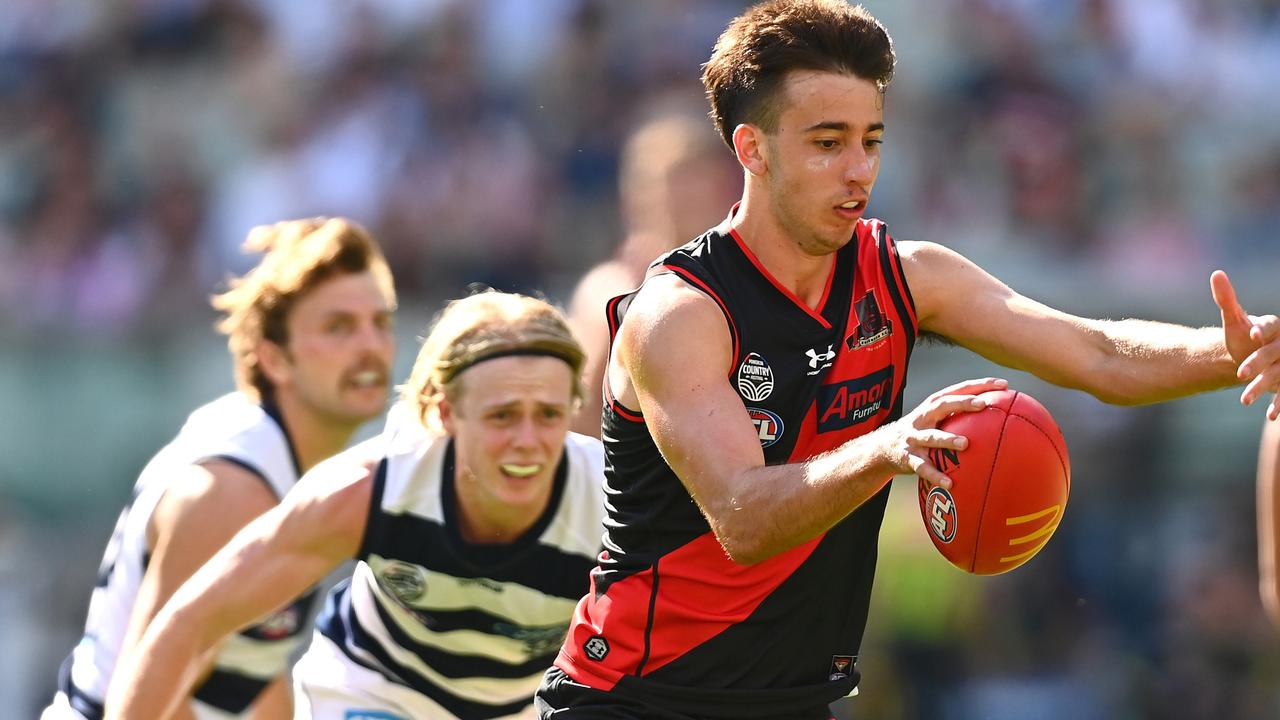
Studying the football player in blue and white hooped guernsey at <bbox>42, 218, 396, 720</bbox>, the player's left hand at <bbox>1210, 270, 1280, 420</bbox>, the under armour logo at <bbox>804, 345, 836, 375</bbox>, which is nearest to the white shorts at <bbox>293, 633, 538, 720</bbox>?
the football player in blue and white hooped guernsey at <bbox>42, 218, 396, 720</bbox>

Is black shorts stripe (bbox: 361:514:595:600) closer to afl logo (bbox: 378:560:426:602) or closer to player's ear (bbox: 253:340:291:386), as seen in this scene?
afl logo (bbox: 378:560:426:602)

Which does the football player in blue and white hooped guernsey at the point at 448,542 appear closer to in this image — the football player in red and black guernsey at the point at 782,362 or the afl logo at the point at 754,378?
the football player in red and black guernsey at the point at 782,362

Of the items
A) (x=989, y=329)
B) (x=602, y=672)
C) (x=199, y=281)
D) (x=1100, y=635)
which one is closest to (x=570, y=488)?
(x=602, y=672)

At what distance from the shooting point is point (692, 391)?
148 inches

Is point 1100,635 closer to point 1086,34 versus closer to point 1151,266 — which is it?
point 1151,266

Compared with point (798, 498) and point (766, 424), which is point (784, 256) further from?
point (798, 498)

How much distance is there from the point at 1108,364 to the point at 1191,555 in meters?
6.70

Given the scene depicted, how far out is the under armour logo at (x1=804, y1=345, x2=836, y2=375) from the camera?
399cm

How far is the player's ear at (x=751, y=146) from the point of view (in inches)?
160

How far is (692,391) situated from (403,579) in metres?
1.80

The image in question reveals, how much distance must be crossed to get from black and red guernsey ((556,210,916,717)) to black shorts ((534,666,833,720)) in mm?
24

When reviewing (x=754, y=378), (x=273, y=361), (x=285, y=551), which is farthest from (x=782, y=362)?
(x=273, y=361)

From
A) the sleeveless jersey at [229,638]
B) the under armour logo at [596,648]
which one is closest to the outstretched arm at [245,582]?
the sleeveless jersey at [229,638]

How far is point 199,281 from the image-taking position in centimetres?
1134
